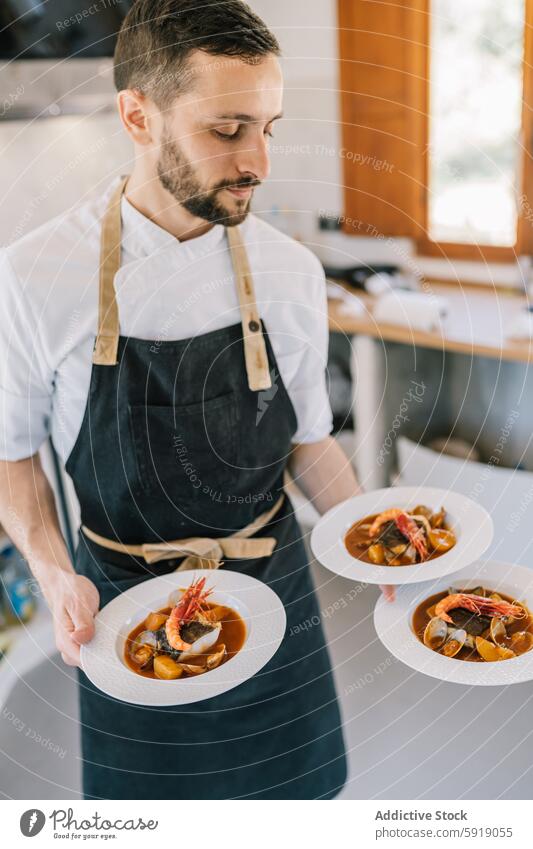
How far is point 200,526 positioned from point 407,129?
0.84 m

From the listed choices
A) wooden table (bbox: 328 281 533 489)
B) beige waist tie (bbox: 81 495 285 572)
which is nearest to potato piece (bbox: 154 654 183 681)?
beige waist tie (bbox: 81 495 285 572)

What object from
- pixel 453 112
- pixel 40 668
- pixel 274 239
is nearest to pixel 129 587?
pixel 40 668

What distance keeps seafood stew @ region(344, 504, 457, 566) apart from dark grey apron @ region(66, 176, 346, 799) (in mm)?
65

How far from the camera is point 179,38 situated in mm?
604

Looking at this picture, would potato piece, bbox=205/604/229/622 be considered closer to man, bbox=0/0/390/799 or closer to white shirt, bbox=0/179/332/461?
man, bbox=0/0/390/799

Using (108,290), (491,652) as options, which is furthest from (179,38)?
(491,652)

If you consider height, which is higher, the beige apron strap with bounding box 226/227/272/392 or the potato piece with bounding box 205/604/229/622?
the beige apron strap with bounding box 226/227/272/392

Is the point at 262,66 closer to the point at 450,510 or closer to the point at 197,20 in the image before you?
the point at 197,20

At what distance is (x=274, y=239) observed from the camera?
2.48 feet

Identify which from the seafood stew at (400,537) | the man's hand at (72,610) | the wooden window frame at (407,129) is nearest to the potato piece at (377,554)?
the seafood stew at (400,537)

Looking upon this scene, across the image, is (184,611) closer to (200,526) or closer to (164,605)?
(164,605)

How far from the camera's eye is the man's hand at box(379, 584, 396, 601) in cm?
61

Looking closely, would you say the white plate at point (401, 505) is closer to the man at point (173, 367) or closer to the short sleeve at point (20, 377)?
the man at point (173, 367)
